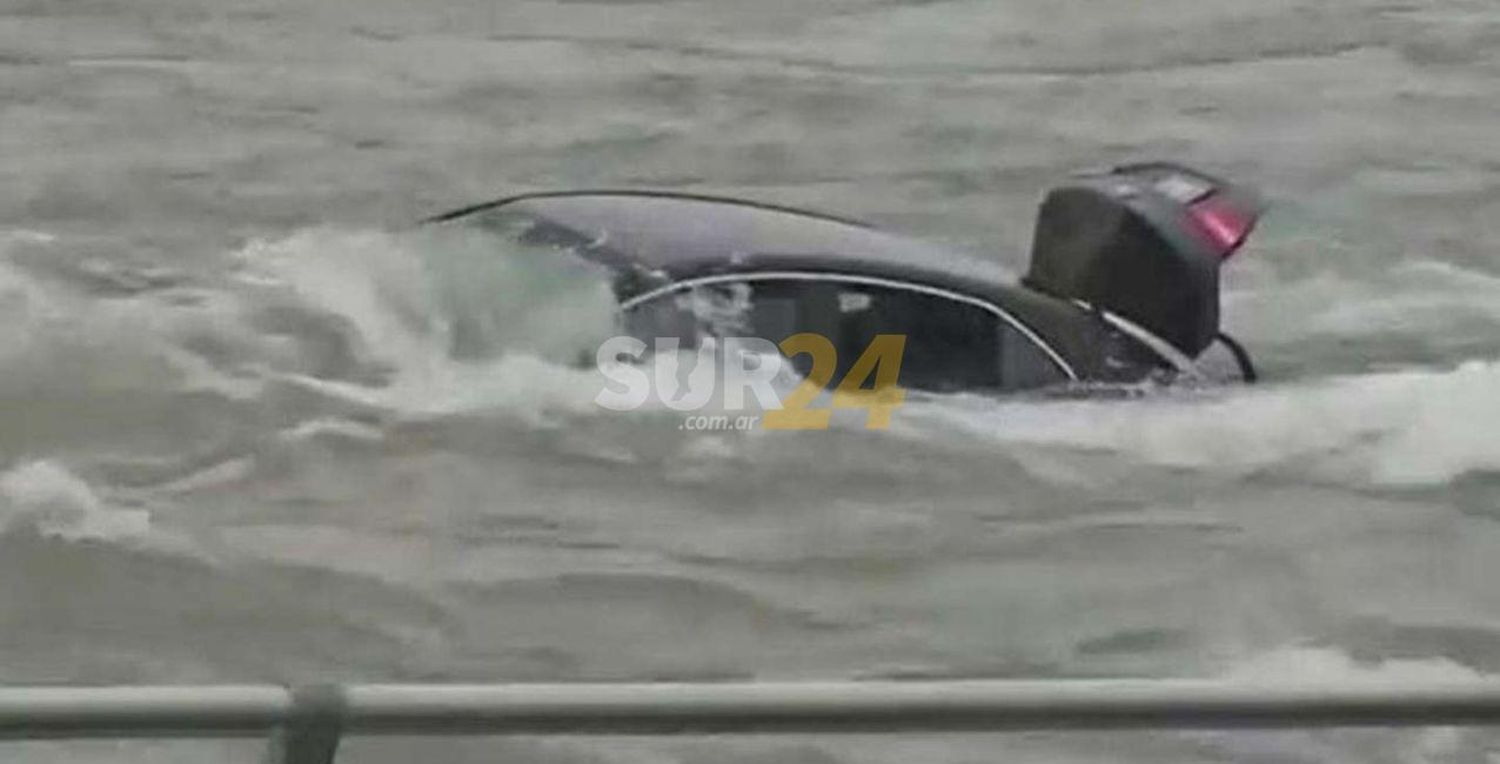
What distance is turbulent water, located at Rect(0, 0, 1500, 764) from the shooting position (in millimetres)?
1837

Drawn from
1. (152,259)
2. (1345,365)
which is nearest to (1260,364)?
(1345,365)

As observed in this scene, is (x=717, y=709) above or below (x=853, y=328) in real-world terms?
above

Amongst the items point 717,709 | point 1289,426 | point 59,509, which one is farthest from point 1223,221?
point 717,709

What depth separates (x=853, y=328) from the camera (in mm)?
2031

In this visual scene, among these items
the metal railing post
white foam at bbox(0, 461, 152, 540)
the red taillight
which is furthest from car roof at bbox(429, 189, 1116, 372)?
the metal railing post

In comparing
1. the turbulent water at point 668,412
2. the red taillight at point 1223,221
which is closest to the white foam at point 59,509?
the turbulent water at point 668,412

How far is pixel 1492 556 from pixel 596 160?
962mm

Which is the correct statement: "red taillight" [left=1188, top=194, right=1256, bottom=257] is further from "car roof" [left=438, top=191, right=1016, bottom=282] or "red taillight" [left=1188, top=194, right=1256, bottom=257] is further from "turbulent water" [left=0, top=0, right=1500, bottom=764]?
"car roof" [left=438, top=191, right=1016, bottom=282]

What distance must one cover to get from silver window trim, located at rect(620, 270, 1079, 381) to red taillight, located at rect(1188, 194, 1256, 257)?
0.86 feet

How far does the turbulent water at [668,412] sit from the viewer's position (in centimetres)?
184

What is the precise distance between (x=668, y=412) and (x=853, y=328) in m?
0.19

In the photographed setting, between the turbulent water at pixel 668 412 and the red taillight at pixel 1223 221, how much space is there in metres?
0.04

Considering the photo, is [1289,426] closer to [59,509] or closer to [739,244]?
[739,244]

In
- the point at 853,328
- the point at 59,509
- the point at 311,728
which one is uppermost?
the point at 311,728
